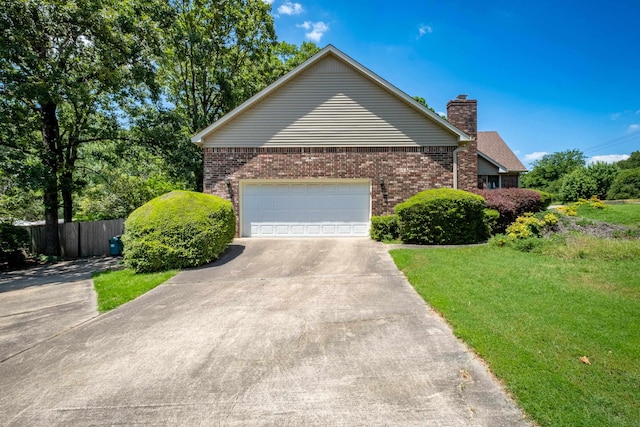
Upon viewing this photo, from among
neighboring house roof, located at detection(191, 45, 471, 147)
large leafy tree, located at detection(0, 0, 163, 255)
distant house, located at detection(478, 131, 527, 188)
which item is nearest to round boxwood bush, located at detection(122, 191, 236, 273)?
neighboring house roof, located at detection(191, 45, 471, 147)

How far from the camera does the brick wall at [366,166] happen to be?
1128 centimetres

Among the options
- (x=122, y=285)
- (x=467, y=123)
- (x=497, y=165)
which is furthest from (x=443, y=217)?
(x=497, y=165)

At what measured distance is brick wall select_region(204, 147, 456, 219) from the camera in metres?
11.3

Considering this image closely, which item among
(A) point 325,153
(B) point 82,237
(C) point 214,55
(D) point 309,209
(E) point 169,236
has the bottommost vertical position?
(B) point 82,237

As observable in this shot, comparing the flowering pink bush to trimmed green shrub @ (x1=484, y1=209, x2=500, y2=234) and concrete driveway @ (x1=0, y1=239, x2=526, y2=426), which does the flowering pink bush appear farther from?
concrete driveway @ (x1=0, y1=239, x2=526, y2=426)

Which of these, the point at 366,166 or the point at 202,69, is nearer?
the point at 366,166

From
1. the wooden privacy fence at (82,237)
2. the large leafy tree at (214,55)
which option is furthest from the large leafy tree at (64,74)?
the large leafy tree at (214,55)

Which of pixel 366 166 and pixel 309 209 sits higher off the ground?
pixel 366 166

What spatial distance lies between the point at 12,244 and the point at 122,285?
8.05 meters

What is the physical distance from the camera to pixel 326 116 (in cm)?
1137

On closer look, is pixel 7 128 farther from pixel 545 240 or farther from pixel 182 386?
pixel 545 240

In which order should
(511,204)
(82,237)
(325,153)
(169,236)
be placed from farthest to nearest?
1. (82,237)
2. (325,153)
3. (511,204)
4. (169,236)

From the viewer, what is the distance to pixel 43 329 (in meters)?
4.62

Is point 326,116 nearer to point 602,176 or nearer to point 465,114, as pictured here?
point 465,114
